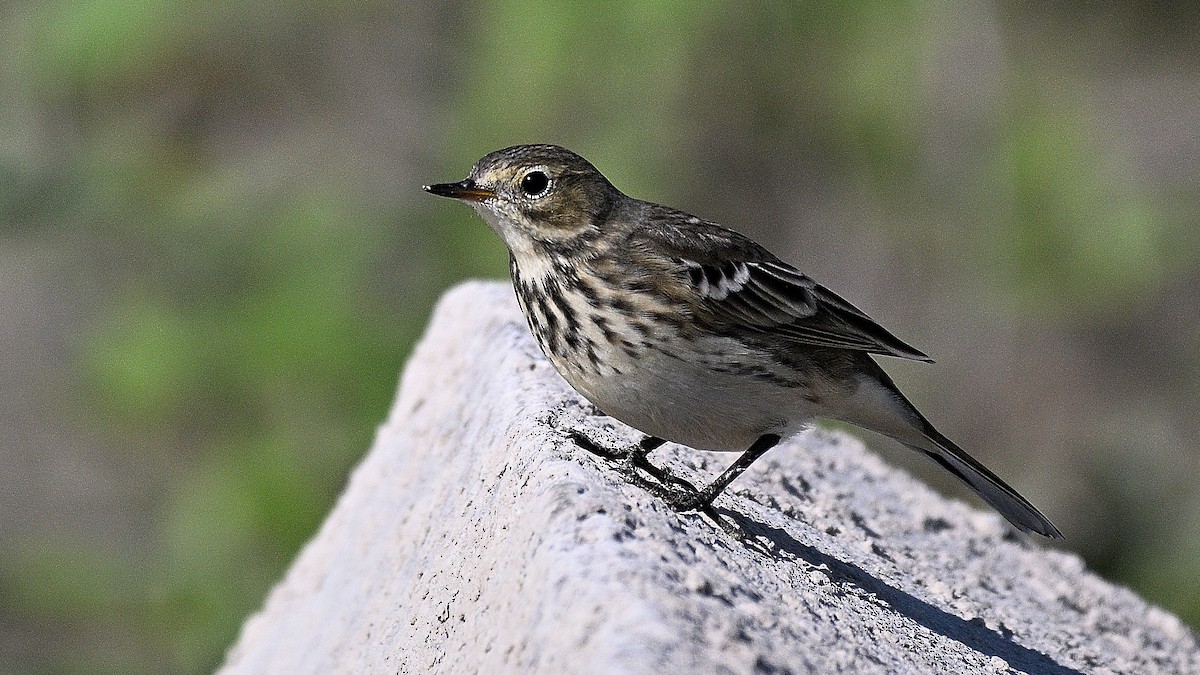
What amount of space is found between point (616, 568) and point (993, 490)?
2140 millimetres

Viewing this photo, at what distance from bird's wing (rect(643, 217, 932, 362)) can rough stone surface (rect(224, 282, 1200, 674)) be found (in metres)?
0.41

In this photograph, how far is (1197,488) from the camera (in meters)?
7.93

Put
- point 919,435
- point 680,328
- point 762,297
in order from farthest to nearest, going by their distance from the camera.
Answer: point 919,435, point 762,297, point 680,328

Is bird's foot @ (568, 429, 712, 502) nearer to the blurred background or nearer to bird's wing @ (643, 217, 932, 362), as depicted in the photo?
bird's wing @ (643, 217, 932, 362)

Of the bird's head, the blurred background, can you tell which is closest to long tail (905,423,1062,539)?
the bird's head

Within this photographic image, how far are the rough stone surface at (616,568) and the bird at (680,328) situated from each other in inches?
6.6

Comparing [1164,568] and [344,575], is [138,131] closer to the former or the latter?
[344,575]

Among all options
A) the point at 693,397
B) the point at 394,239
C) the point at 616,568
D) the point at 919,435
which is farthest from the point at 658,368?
the point at 394,239

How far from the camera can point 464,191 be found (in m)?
3.56

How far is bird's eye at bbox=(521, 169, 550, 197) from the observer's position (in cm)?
365

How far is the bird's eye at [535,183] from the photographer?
365 centimetres

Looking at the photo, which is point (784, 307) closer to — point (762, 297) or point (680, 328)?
point (762, 297)

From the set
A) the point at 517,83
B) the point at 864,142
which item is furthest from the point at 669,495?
the point at 864,142

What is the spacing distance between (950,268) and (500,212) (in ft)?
16.4
